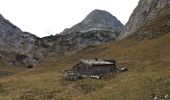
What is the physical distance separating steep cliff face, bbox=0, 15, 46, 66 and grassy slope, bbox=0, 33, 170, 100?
56.9 m

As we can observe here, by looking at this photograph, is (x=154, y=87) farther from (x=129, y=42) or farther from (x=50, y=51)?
(x=50, y=51)

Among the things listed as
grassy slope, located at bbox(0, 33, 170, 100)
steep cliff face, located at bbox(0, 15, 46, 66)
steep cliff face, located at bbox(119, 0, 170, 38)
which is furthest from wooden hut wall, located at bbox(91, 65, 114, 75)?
steep cliff face, located at bbox(0, 15, 46, 66)

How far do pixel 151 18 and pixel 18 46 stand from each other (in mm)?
72462

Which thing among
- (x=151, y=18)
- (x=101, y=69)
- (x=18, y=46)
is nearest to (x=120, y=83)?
(x=101, y=69)

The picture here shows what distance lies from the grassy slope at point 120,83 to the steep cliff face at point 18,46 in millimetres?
56878

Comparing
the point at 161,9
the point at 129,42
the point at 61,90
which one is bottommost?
the point at 61,90

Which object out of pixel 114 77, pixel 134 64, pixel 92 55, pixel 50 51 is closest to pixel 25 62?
pixel 50 51

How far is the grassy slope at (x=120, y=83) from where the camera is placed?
45.1 meters

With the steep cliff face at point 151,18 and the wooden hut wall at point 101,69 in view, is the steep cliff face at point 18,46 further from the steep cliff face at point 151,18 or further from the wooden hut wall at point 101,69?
the wooden hut wall at point 101,69

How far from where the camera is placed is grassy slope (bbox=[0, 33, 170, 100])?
148 ft

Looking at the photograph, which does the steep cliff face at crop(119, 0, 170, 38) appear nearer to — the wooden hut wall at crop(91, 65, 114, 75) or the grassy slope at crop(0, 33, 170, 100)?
the grassy slope at crop(0, 33, 170, 100)

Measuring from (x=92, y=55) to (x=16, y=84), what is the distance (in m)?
47.9

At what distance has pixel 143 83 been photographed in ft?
164

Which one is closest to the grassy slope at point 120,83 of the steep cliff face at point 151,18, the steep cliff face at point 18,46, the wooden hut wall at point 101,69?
the wooden hut wall at point 101,69
